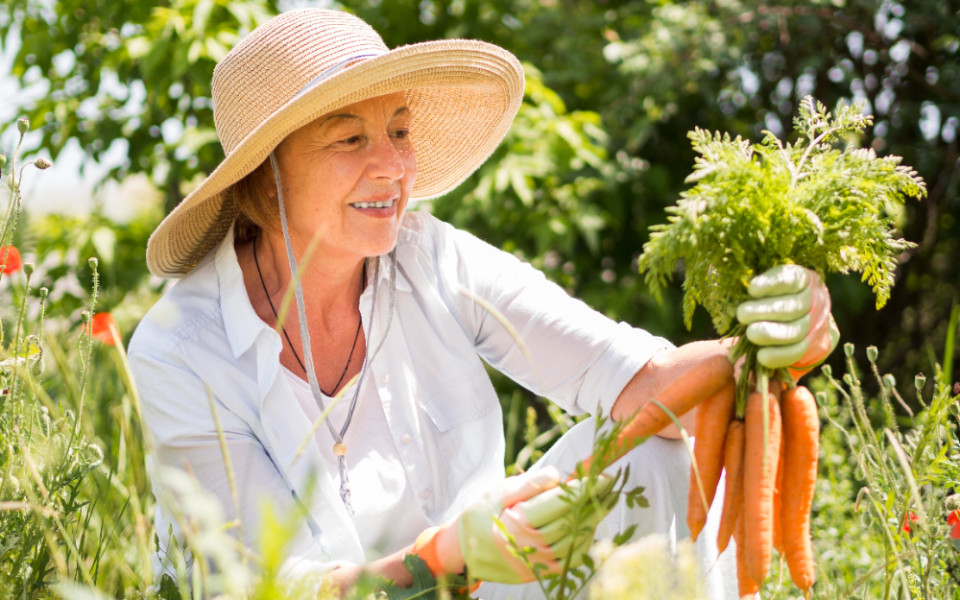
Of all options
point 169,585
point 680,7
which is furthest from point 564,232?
point 169,585

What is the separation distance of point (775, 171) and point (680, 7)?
1.81m

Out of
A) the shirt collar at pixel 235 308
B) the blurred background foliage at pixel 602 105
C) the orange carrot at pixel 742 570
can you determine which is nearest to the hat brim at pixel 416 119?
the shirt collar at pixel 235 308

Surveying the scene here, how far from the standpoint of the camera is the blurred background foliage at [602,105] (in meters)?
2.70

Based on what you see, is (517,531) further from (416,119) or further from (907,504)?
(416,119)

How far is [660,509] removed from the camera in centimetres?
152

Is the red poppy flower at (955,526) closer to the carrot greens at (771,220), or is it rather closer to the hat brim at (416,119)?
the carrot greens at (771,220)

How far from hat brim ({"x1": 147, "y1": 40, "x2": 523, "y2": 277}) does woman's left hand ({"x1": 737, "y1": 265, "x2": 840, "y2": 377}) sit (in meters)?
0.73

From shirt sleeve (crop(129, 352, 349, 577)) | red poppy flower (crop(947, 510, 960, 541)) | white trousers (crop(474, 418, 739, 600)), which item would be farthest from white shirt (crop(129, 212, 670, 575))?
red poppy flower (crop(947, 510, 960, 541))

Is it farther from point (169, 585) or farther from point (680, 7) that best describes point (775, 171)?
point (680, 7)

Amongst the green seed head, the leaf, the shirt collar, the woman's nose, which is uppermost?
the woman's nose

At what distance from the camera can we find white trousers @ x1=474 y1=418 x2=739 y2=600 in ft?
4.95

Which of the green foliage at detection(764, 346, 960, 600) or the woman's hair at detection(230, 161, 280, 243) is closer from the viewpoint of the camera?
the green foliage at detection(764, 346, 960, 600)

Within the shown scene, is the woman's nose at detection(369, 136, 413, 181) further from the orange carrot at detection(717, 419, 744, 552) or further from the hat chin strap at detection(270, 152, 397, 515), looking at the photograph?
the orange carrot at detection(717, 419, 744, 552)

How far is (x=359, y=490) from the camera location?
1.63 m
